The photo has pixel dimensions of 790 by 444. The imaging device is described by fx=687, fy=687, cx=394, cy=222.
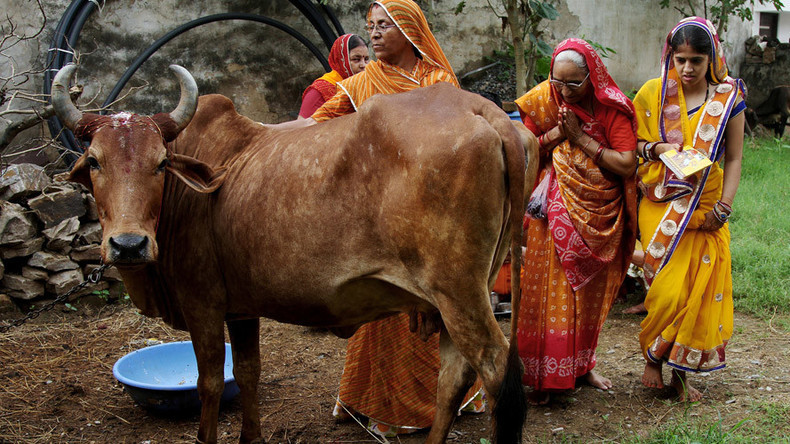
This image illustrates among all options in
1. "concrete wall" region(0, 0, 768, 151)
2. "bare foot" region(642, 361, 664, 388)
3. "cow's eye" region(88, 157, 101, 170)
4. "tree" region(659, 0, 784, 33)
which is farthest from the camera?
"tree" region(659, 0, 784, 33)

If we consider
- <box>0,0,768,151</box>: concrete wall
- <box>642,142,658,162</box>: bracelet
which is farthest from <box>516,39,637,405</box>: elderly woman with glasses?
<box>0,0,768,151</box>: concrete wall

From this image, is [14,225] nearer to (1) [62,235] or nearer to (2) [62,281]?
(1) [62,235]

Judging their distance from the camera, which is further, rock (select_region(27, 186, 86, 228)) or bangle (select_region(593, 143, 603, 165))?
rock (select_region(27, 186, 86, 228))

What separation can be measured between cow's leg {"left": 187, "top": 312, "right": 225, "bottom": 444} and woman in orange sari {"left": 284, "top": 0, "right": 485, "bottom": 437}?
0.74m

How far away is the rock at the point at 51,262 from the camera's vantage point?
18.0ft

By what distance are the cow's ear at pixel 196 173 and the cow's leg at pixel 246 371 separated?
0.81 metres

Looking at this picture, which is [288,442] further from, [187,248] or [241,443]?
[187,248]

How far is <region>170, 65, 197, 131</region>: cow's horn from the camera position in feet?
10.3

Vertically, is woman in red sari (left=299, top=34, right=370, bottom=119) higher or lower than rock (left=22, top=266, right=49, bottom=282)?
higher

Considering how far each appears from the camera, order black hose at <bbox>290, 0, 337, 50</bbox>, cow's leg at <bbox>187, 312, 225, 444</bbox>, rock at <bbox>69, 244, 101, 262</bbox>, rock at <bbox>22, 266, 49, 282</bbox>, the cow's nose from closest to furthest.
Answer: the cow's nose < cow's leg at <bbox>187, 312, 225, 444</bbox> < rock at <bbox>22, 266, 49, 282</bbox> < rock at <bbox>69, 244, 101, 262</bbox> < black hose at <bbox>290, 0, 337, 50</bbox>

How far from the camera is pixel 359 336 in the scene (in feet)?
12.4

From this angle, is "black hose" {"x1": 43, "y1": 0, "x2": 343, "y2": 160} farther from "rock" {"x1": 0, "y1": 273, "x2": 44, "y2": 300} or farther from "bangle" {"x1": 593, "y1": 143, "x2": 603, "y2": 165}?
"bangle" {"x1": 593, "y1": 143, "x2": 603, "y2": 165}

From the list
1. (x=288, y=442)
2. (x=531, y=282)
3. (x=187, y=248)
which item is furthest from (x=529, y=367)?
(x=187, y=248)

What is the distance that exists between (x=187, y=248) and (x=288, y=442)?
1238mm
